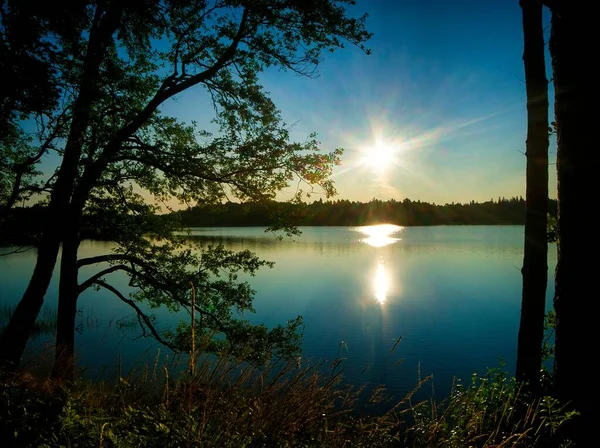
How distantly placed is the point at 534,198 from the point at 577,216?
2.29m

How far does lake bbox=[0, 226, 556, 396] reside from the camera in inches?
669

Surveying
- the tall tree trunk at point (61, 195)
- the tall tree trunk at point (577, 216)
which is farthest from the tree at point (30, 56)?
the tall tree trunk at point (577, 216)

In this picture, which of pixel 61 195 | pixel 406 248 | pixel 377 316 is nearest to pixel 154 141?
pixel 61 195

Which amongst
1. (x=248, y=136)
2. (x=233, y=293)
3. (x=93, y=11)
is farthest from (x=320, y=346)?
(x=93, y=11)

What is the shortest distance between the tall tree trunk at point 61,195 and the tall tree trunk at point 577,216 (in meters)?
7.88

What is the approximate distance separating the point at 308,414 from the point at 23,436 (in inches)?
86.7

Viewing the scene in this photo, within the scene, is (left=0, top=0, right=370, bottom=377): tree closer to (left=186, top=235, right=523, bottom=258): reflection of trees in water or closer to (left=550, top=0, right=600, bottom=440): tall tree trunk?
(left=550, top=0, right=600, bottom=440): tall tree trunk

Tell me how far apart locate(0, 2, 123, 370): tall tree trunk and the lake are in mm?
1747

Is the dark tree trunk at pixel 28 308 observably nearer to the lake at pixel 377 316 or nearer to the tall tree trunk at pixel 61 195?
the tall tree trunk at pixel 61 195

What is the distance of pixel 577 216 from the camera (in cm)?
449

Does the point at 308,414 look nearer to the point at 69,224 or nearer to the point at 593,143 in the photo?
the point at 593,143

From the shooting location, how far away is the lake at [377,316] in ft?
55.7

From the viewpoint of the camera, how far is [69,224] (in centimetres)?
962

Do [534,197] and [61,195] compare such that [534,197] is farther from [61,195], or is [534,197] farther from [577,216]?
[61,195]
